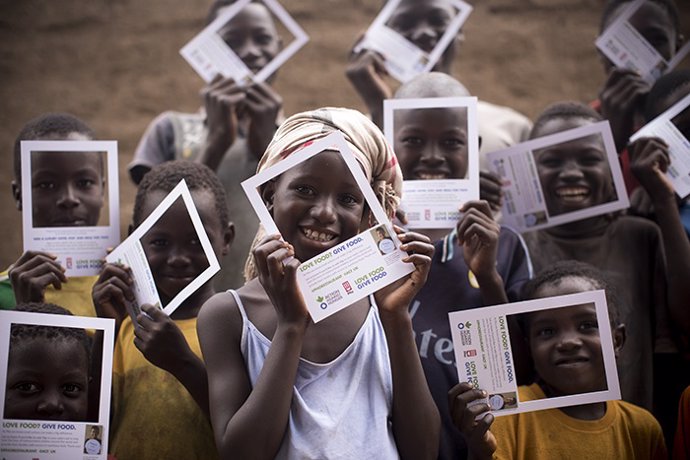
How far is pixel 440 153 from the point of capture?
3.47 metres

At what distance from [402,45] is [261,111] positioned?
0.66 m

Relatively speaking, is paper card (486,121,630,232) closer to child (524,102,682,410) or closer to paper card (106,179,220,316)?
child (524,102,682,410)

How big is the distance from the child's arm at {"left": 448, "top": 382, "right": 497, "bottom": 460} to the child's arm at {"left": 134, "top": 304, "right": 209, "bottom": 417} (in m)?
0.70

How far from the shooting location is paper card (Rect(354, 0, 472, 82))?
416 cm

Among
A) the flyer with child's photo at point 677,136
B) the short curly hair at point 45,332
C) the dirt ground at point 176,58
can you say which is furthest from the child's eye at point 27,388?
the dirt ground at point 176,58

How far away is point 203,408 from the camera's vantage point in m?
2.87

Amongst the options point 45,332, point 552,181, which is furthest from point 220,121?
point 45,332

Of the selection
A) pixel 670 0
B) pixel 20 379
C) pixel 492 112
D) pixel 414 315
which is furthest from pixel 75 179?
pixel 670 0

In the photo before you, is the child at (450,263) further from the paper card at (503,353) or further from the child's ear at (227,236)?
the child's ear at (227,236)

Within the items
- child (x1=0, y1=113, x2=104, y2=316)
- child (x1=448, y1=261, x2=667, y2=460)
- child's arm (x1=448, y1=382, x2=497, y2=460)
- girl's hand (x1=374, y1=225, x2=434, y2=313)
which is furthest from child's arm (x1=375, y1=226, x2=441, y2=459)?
child (x1=0, y1=113, x2=104, y2=316)

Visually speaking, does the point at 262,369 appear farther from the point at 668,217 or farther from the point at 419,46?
the point at 419,46

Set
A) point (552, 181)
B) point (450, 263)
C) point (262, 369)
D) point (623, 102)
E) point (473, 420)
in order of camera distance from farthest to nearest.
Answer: point (623, 102)
point (552, 181)
point (450, 263)
point (473, 420)
point (262, 369)

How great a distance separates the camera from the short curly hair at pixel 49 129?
3656mm

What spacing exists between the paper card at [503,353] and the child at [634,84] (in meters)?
1.25
